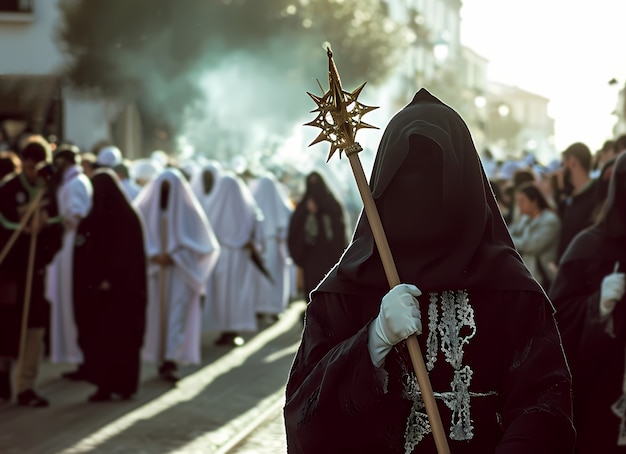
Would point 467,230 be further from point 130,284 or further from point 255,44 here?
point 255,44

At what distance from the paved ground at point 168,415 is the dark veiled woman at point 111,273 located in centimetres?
44

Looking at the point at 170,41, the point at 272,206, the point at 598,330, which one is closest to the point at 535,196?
the point at 598,330

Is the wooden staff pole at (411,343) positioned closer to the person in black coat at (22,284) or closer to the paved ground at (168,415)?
the paved ground at (168,415)

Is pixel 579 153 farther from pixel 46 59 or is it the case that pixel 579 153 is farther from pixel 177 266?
pixel 46 59

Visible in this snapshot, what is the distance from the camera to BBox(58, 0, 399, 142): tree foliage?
32.7m

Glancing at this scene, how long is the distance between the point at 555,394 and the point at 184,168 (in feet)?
47.3

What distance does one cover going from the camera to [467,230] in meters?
3.46

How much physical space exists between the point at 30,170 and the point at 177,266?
2.06m

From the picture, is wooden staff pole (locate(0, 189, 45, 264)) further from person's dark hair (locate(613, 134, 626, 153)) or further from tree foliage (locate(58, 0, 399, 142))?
tree foliage (locate(58, 0, 399, 142))

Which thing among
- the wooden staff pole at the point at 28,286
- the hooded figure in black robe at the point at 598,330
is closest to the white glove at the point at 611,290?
the hooded figure in black robe at the point at 598,330

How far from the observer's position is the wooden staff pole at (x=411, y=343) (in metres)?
3.37

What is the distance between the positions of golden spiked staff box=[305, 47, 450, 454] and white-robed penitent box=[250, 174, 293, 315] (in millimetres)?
13128

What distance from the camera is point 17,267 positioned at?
10.3 meters

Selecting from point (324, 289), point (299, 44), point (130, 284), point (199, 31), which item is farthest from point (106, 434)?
point (299, 44)
